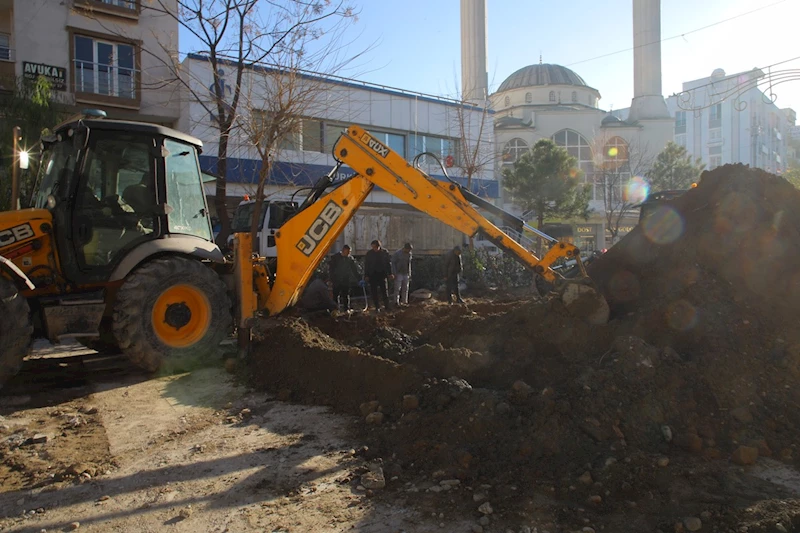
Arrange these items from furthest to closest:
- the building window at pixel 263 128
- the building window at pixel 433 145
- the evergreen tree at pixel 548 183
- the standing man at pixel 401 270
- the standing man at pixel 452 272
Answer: the evergreen tree at pixel 548 183 < the building window at pixel 433 145 < the standing man at pixel 401 270 < the standing man at pixel 452 272 < the building window at pixel 263 128

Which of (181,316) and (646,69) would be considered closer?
(181,316)

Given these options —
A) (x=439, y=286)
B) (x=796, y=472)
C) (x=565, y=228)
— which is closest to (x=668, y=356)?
(x=796, y=472)

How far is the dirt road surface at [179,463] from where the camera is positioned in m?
3.56

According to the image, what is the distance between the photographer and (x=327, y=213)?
24.1 feet

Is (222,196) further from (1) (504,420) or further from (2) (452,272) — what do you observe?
(1) (504,420)

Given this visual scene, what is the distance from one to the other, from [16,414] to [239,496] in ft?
10.0

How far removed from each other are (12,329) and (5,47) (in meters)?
18.7

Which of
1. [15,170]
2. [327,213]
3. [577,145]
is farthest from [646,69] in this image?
[15,170]

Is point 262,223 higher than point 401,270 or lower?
higher

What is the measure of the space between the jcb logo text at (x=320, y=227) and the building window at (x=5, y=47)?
17.9m

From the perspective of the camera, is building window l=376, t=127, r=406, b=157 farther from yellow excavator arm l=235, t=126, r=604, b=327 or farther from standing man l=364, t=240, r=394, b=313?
yellow excavator arm l=235, t=126, r=604, b=327

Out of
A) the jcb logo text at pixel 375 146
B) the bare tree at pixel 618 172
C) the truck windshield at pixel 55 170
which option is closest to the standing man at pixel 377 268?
the jcb logo text at pixel 375 146

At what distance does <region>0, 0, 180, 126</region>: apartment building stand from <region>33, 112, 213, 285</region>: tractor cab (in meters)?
13.5

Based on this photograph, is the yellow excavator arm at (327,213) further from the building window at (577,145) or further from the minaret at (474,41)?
the building window at (577,145)
